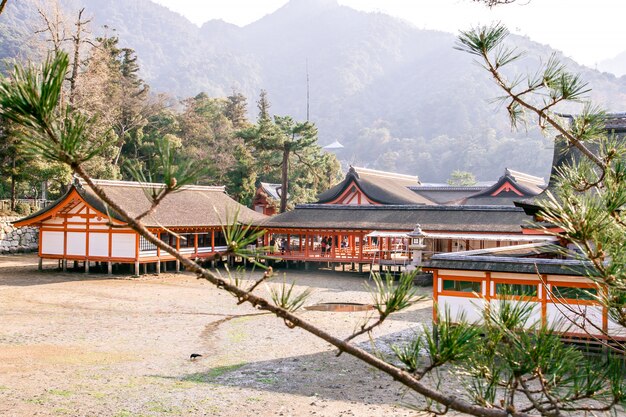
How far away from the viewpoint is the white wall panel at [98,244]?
24.8m

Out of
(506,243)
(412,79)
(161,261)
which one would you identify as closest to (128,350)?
(161,261)

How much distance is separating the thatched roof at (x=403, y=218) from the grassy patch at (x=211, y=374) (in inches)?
592

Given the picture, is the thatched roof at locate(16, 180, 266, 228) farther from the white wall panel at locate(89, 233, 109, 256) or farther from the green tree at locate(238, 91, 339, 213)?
the green tree at locate(238, 91, 339, 213)

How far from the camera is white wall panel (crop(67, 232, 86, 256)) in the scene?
988 inches

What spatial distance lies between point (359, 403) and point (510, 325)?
278 inches

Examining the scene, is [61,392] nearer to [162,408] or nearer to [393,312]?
[162,408]

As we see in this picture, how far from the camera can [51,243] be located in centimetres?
2555

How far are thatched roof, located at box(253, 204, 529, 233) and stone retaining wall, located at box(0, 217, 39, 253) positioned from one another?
11.8m

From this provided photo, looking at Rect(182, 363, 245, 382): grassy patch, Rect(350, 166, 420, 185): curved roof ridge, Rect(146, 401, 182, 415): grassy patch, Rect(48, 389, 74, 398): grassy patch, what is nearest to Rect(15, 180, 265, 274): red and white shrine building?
Rect(350, 166, 420, 185): curved roof ridge

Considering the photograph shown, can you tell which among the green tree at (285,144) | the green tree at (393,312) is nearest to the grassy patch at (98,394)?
the green tree at (393,312)

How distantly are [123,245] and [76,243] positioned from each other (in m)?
2.08

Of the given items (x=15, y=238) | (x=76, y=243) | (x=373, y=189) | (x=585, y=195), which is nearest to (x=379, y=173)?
(x=373, y=189)

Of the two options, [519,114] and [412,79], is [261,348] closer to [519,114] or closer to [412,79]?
[519,114]

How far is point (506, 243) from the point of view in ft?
85.6
